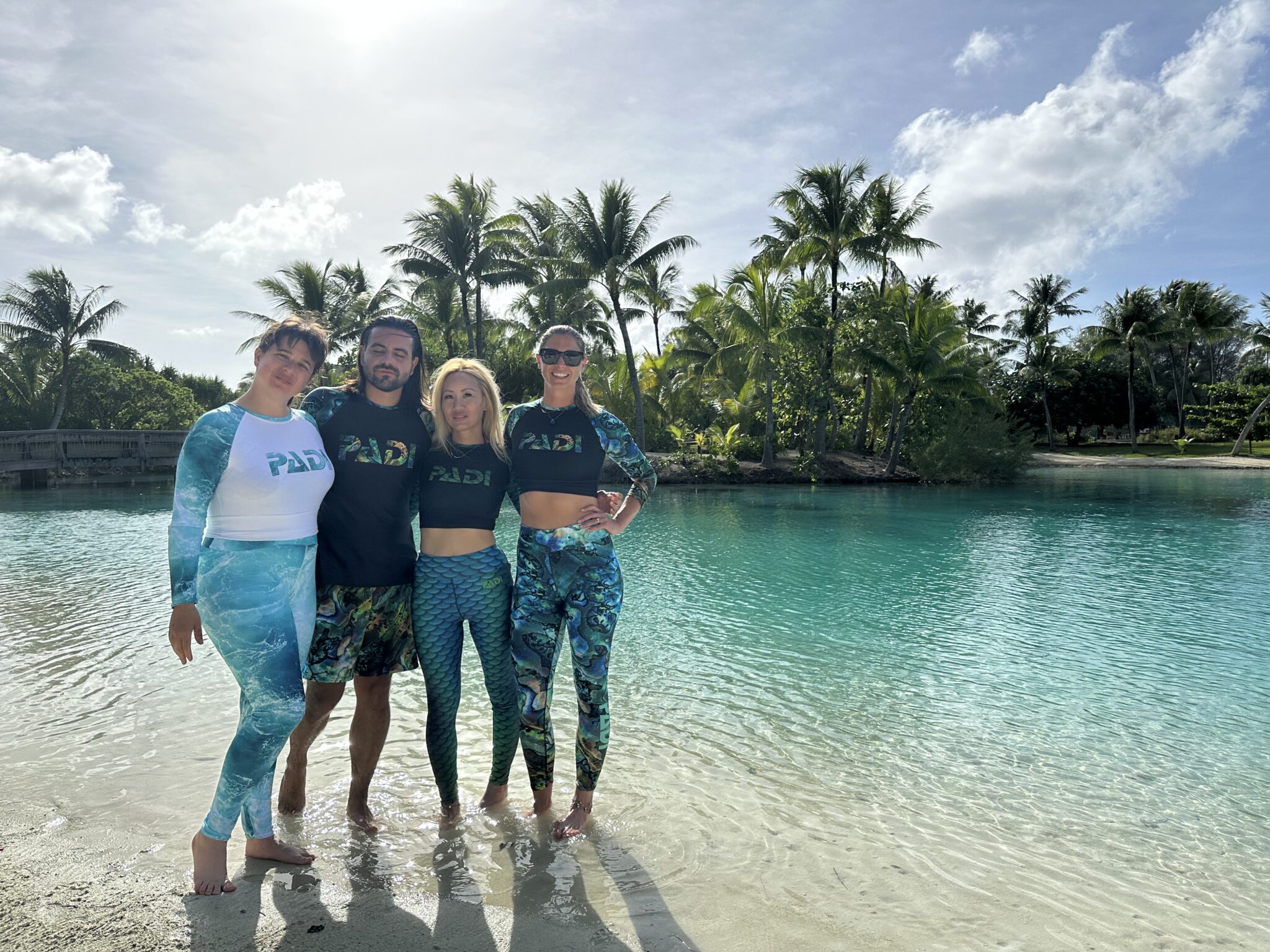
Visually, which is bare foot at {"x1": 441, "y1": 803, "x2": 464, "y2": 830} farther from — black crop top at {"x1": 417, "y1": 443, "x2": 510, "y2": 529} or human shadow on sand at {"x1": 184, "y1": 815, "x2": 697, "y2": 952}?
black crop top at {"x1": 417, "y1": 443, "x2": 510, "y2": 529}

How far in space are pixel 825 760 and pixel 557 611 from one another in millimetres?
2259

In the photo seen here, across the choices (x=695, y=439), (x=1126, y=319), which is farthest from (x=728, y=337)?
(x=1126, y=319)

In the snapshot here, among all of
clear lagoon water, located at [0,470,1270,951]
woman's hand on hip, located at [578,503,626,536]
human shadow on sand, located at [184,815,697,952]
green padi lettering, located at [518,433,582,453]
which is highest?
green padi lettering, located at [518,433,582,453]

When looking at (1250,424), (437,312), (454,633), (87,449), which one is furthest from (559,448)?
(1250,424)

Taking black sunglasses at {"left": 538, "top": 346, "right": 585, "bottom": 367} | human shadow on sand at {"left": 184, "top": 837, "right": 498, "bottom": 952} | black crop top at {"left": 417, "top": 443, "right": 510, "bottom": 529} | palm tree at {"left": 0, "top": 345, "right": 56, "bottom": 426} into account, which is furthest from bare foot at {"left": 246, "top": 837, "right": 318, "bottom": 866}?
palm tree at {"left": 0, "top": 345, "right": 56, "bottom": 426}

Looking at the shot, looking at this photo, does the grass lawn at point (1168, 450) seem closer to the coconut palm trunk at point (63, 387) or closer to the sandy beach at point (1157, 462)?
the sandy beach at point (1157, 462)

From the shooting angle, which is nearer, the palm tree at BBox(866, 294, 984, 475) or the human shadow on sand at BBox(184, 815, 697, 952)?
the human shadow on sand at BBox(184, 815, 697, 952)

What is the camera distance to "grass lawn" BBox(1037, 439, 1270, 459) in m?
43.7

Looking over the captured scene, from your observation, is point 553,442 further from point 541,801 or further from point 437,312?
point 437,312

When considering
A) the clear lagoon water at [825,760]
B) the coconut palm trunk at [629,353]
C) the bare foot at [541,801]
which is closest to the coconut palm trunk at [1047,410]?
the coconut palm trunk at [629,353]

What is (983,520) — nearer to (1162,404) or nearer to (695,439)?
(695,439)

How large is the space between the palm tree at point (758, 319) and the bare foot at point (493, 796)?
2640cm

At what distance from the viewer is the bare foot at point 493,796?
362cm

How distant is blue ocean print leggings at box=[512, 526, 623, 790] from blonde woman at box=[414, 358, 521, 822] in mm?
80
